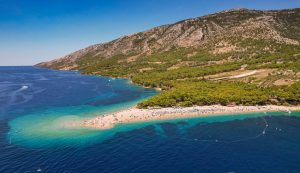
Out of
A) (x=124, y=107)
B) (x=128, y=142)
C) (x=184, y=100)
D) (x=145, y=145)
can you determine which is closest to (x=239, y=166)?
(x=145, y=145)

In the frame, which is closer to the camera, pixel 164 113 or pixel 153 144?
pixel 153 144

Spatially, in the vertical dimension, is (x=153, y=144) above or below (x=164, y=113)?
below

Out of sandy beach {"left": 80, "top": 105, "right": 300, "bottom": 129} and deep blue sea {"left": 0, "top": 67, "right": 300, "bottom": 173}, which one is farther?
sandy beach {"left": 80, "top": 105, "right": 300, "bottom": 129}

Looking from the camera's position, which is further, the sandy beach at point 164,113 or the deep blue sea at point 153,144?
the sandy beach at point 164,113

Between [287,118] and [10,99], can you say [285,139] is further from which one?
[10,99]
